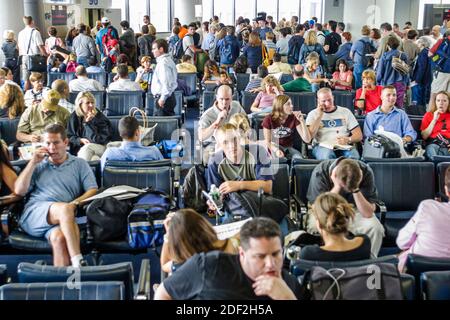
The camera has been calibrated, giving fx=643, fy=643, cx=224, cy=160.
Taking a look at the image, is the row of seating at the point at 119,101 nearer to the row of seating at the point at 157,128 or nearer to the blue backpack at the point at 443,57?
the row of seating at the point at 157,128

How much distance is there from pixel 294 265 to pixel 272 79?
4.72 metres

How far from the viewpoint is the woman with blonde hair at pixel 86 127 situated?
6.12 metres

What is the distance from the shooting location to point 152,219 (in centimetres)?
422

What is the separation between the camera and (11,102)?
668cm

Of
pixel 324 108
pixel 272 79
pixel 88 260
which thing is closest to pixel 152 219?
pixel 88 260

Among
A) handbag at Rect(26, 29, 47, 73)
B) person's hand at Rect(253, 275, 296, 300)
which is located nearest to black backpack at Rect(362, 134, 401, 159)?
person's hand at Rect(253, 275, 296, 300)

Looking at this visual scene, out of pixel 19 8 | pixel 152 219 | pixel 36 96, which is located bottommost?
pixel 152 219

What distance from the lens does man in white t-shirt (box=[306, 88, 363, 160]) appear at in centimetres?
604

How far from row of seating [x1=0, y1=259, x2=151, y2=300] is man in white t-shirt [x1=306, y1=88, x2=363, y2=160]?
3311mm

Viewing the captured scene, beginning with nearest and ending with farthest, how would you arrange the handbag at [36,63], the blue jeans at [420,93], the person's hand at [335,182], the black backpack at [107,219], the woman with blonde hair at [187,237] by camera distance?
the woman with blonde hair at [187,237] < the person's hand at [335,182] < the black backpack at [107,219] < the blue jeans at [420,93] < the handbag at [36,63]

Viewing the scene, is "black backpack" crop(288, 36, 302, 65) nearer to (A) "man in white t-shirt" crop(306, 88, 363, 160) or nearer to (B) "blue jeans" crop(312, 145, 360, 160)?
(A) "man in white t-shirt" crop(306, 88, 363, 160)

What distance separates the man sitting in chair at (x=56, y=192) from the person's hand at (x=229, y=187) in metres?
0.90

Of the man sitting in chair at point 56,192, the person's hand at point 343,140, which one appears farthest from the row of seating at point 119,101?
the man sitting in chair at point 56,192
